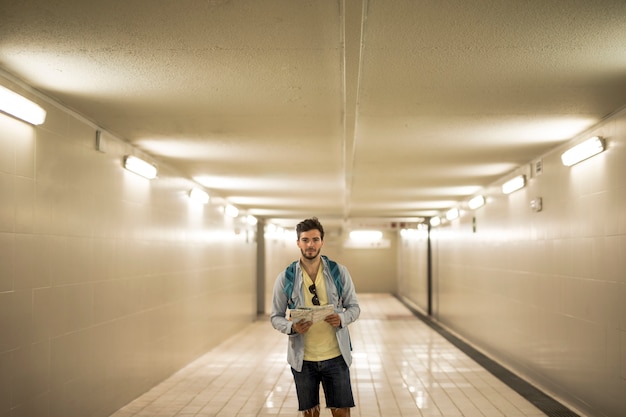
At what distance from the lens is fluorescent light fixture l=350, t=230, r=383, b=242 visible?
2381 cm

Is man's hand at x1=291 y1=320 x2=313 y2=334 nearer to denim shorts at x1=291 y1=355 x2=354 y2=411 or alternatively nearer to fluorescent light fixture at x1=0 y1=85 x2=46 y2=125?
denim shorts at x1=291 y1=355 x2=354 y2=411

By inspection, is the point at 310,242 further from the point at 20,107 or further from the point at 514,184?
the point at 514,184

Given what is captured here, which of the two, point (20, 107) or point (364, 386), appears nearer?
point (20, 107)

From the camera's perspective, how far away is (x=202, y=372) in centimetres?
744

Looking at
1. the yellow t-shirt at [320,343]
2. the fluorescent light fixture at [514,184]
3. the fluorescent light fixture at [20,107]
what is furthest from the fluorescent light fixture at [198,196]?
the yellow t-shirt at [320,343]

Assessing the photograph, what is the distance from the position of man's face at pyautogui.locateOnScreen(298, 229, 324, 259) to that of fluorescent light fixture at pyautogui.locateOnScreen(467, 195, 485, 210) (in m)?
6.25

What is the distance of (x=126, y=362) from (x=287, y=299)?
2.97 metres

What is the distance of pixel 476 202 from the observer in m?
9.49

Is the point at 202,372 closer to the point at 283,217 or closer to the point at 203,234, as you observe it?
the point at 203,234

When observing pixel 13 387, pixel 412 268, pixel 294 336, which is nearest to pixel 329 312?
pixel 294 336

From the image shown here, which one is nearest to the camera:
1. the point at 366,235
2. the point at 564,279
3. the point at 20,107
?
the point at 20,107

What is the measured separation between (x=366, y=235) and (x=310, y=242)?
20767 millimetres

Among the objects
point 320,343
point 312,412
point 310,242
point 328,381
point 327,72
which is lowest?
point 312,412

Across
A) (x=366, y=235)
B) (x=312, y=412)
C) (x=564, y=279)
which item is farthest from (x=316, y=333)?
(x=366, y=235)
